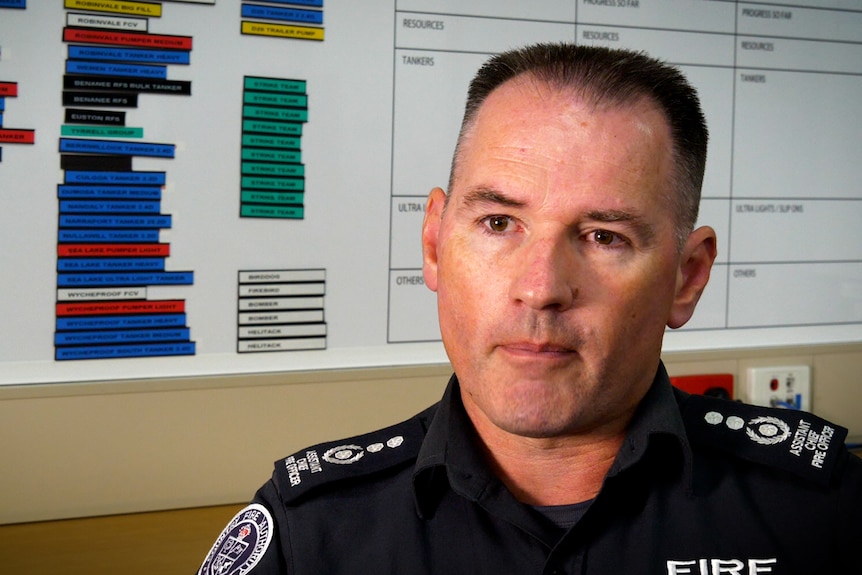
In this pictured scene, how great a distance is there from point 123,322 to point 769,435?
1.02 meters

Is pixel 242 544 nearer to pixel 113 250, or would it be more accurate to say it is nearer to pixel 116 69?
pixel 113 250

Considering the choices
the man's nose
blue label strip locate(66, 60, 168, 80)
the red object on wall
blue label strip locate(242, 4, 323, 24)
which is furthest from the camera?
the red object on wall

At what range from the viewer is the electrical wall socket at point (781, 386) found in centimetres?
193

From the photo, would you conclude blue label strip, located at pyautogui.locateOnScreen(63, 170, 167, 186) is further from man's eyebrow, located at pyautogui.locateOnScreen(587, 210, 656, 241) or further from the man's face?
man's eyebrow, located at pyautogui.locateOnScreen(587, 210, 656, 241)

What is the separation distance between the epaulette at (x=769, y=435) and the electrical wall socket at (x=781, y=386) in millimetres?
730

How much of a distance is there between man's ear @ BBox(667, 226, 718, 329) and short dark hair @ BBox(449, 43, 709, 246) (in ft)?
0.09

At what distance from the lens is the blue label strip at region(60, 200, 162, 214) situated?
1.48m

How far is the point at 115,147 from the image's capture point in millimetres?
1494

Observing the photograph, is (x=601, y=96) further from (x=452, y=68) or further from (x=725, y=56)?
(x=725, y=56)

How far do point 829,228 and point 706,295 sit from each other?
0.36m

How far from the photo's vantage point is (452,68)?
1719 millimetres

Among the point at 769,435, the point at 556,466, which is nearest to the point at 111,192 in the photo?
the point at 556,466

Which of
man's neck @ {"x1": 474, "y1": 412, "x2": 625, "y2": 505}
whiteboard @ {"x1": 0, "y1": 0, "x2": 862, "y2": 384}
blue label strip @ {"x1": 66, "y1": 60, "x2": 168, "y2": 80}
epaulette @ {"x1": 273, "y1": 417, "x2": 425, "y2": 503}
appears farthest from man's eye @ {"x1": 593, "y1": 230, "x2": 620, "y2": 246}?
blue label strip @ {"x1": 66, "y1": 60, "x2": 168, "y2": 80}

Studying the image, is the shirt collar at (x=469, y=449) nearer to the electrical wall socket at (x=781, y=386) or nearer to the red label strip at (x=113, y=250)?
the red label strip at (x=113, y=250)
